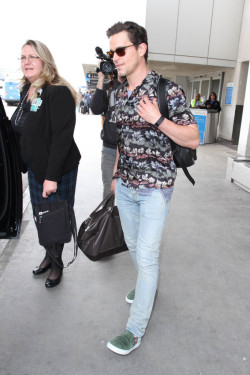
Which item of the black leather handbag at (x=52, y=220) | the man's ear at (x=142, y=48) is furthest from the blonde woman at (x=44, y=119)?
the man's ear at (x=142, y=48)

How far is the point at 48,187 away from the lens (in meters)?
2.26

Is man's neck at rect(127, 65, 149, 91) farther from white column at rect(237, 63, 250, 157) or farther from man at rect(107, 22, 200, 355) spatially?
white column at rect(237, 63, 250, 157)

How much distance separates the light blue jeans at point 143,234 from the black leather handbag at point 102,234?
9.9 inches

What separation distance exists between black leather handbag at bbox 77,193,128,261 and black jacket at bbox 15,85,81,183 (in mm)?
410

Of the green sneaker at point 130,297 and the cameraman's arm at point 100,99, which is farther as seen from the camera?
the cameraman's arm at point 100,99

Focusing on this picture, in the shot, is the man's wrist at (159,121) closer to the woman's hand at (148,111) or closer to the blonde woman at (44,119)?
the woman's hand at (148,111)

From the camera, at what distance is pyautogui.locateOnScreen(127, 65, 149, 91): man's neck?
1.77 m

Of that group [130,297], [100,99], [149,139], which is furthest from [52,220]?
[100,99]

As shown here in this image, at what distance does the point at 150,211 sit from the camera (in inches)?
71.4

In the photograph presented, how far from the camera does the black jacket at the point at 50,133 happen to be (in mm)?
2186

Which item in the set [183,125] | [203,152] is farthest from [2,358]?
[203,152]

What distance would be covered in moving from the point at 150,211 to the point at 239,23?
11922mm

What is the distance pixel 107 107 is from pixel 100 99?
11 centimetres

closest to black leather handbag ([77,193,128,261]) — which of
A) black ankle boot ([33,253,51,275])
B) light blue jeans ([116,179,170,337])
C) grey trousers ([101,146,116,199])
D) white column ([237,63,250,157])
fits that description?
light blue jeans ([116,179,170,337])
